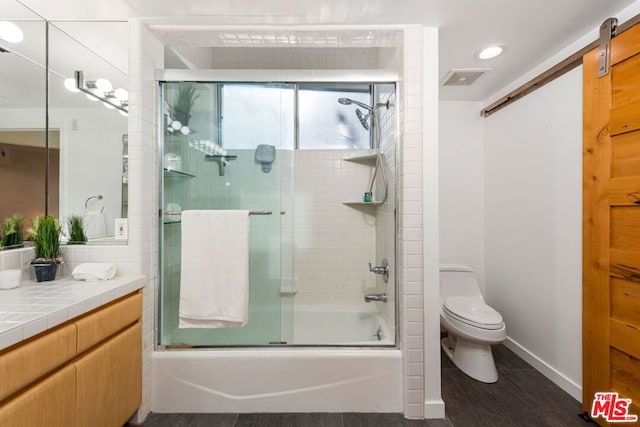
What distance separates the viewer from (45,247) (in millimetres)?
1345

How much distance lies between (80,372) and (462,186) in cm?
286

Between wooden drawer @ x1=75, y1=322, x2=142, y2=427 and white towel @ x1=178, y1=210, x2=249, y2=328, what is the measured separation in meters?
0.29

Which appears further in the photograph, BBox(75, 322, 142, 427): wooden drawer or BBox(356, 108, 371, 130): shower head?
BBox(356, 108, 371, 130): shower head

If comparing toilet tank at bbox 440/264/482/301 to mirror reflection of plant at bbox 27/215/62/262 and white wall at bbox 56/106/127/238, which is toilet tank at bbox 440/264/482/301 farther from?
mirror reflection of plant at bbox 27/215/62/262

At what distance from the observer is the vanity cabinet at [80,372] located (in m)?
0.82

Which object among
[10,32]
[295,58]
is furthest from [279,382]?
[295,58]

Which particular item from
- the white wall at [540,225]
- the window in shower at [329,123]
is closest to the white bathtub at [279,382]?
the white wall at [540,225]

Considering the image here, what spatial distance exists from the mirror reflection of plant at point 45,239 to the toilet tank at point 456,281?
254 centimetres

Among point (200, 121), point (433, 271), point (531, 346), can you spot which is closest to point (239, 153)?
point (200, 121)

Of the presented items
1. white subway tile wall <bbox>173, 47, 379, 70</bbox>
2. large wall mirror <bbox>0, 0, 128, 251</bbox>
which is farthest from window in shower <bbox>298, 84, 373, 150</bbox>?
large wall mirror <bbox>0, 0, 128, 251</bbox>

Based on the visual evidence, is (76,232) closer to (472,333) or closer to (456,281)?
(472,333)

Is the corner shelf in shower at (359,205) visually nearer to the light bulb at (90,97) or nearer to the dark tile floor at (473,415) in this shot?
the dark tile floor at (473,415)

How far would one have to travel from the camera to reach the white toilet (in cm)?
179

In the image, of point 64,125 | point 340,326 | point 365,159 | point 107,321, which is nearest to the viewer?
point 107,321
